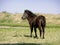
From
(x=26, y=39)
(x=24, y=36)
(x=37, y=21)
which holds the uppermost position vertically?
(x=37, y=21)

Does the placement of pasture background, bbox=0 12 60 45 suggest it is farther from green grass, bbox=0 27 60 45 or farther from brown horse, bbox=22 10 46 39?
brown horse, bbox=22 10 46 39

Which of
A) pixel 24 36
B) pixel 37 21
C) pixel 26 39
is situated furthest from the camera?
pixel 24 36

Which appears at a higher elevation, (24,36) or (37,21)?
(37,21)

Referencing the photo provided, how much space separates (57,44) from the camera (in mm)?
17250

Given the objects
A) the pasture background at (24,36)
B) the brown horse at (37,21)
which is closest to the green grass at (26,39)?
the pasture background at (24,36)

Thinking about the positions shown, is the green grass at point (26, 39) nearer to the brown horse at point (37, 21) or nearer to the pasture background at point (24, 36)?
the pasture background at point (24, 36)

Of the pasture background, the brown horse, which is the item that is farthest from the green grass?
the brown horse

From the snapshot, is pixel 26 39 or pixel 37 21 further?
pixel 37 21

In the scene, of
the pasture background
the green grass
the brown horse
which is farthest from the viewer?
the brown horse

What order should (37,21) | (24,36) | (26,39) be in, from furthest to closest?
1. (24,36)
2. (37,21)
3. (26,39)

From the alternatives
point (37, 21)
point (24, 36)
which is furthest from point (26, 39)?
point (24, 36)

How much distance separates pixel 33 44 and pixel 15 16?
3066 inches

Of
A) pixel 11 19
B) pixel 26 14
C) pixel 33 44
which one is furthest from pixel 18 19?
pixel 33 44

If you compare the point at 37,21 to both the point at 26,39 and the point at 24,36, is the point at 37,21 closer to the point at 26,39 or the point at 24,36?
the point at 26,39
